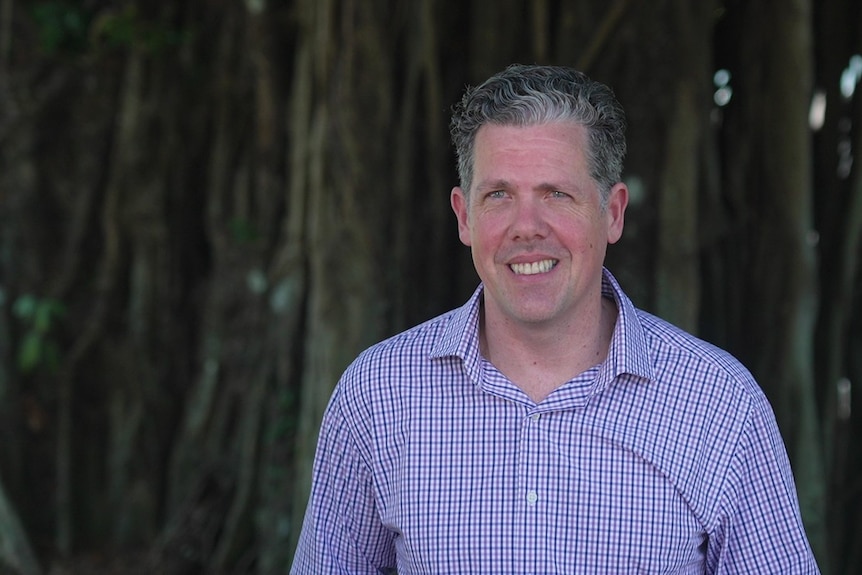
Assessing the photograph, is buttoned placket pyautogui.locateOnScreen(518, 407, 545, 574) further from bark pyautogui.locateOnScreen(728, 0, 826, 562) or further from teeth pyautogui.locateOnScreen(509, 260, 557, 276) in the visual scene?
bark pyautogui.locateOnScreen(728, 0, 826, 562)

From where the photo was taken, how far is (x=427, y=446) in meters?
1.33

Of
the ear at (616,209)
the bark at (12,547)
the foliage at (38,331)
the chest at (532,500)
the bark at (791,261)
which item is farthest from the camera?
the foliage at (38,331)

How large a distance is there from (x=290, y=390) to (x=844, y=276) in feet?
4.38

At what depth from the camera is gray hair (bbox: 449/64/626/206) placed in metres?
1.29

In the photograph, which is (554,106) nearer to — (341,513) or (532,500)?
(532,500)

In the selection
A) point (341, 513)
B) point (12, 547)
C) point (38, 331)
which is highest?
point (38, 331)

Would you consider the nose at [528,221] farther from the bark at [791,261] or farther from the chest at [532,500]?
the bark at [791,261]

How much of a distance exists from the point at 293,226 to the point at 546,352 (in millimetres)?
1322

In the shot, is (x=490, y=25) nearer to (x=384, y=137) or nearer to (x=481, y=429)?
(x=384, y=137)

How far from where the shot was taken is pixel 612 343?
1.32m

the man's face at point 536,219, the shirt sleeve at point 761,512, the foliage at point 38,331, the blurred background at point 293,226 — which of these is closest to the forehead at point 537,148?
the man's face at point 536,219

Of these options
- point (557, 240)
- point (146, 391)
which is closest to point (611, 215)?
point (557, 240)

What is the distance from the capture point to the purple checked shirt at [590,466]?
1.26 metres

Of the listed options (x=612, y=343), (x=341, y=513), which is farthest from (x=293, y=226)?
(x=612, y=343)
